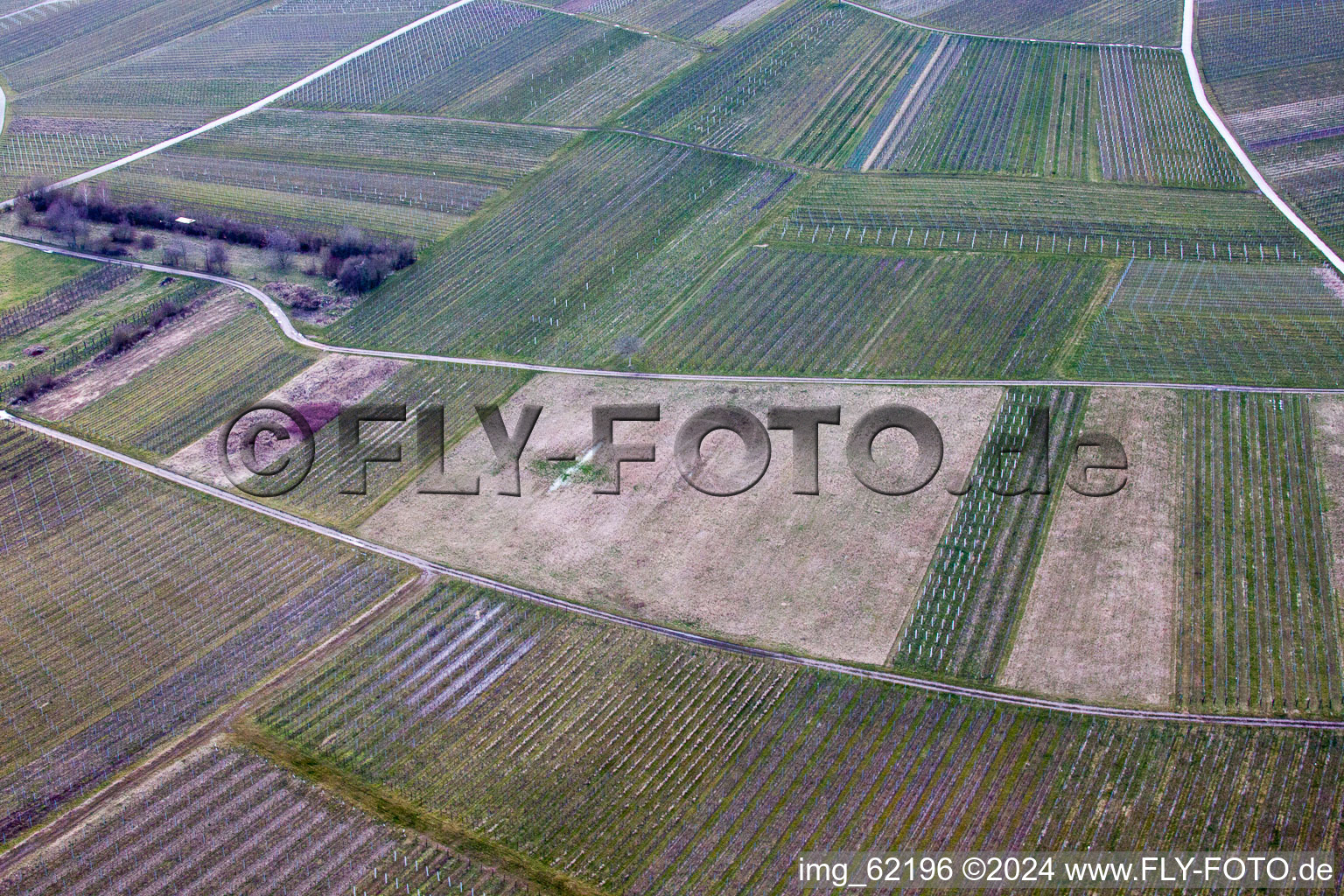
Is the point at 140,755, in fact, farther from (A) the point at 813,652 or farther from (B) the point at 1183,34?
(B) the point at 1183,34

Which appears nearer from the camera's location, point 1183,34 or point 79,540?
point 79,540

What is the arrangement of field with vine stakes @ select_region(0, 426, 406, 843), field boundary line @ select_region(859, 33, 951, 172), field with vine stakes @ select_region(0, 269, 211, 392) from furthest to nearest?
field boundary line @ select_region(859, 33, 951, 172), field with vine stakes @ select_region(0, 269, 211, 392), field with vine stakes @ select_region(0, 426, 406, 843)

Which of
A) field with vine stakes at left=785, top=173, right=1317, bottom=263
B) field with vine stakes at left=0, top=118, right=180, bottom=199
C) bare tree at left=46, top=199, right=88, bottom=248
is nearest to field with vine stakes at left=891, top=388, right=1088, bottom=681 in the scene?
field with vine stakes at left=785, top=173, right=1317, bottom=263

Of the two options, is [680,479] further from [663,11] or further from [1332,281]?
[663,11]

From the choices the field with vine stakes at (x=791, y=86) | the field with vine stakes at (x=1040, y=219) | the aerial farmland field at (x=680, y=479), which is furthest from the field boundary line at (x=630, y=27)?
the field with vine stakes at (x=1040, y=219)

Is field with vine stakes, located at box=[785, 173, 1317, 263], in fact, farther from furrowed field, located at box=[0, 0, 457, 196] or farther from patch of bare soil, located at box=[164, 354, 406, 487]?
furrowed field, located at box=[0, 0, 457, 196]

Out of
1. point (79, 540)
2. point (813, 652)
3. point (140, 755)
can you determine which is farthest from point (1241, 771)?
point (79, 540)
